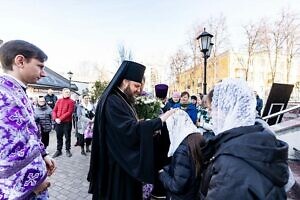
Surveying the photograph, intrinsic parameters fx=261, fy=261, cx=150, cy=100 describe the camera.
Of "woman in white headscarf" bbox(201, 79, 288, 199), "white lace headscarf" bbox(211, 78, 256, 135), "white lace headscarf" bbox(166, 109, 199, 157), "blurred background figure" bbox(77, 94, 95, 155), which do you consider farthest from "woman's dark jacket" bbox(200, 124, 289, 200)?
"blurred background figure" bbox(77, 94, 95, 155)

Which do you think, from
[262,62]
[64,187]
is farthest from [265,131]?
[262,62]

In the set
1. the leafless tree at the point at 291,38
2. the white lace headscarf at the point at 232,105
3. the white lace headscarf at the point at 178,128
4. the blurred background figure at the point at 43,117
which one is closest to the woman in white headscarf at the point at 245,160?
the white lace headscarf at the point at 232,105

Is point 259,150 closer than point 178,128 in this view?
Yes

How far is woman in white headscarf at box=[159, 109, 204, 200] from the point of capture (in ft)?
8.13

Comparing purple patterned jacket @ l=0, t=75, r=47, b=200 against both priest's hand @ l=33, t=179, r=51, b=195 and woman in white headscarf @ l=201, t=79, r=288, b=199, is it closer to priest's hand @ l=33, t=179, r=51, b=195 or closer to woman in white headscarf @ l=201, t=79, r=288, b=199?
priest's hand @ l=33, t=179, r=51, b=195

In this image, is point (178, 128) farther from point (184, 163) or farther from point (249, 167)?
point (249, 167)

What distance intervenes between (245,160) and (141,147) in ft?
4.72

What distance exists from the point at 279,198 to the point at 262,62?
146 feet

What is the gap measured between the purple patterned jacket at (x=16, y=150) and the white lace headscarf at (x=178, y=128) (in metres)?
1.35

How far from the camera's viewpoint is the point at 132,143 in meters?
2.82

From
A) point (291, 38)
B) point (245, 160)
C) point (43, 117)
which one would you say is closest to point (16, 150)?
point (245, 160)

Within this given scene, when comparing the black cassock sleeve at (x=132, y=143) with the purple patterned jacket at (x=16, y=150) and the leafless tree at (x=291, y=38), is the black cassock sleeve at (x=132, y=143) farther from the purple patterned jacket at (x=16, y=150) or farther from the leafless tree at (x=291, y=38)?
the leafless tree at (x=291, y=38)

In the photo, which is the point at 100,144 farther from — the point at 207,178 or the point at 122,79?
the point at 207,178

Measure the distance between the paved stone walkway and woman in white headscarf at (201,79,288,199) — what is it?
3.86 m
